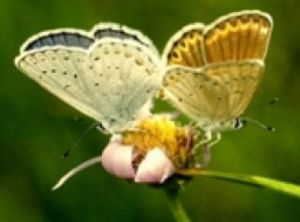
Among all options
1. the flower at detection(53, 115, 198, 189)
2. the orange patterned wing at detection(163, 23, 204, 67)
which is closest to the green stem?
the flower at detection(53, 115, 198, 189)

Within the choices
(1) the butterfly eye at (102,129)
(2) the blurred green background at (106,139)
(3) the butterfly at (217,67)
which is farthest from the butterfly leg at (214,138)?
(2) the blurred green background at (106,139)

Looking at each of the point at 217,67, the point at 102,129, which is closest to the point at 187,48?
the point at 217,67

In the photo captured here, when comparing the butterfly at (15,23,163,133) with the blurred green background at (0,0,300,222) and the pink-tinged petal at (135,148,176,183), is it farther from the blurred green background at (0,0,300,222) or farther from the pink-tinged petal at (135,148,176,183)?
the blurred green background at (0,0,300,222)

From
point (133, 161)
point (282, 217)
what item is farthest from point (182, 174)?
point (282, 217)

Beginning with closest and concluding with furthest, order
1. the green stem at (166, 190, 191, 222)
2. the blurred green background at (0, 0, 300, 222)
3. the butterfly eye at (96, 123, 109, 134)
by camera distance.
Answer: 1. the green stem at (166, 190, 191, 222)
2. the butterfly eye at (96, 123, 109, 134)
3. the blurred green background at (0, 0, 300, 222)

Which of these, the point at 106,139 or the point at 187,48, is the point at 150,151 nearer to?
the point at 187,48

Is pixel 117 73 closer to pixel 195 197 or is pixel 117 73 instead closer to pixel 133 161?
pixel 133 161
